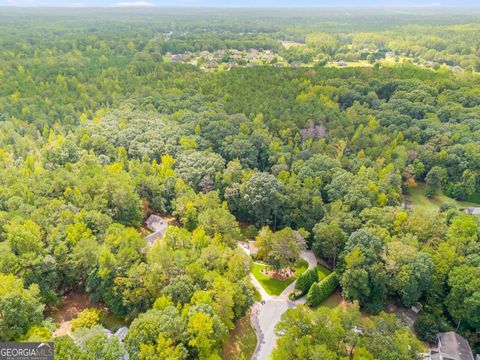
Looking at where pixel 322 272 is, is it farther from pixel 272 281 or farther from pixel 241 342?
pixel 241 342

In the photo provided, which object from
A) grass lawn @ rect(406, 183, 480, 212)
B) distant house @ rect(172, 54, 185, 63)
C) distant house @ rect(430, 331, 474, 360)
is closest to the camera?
distant house @ rect(430, 331, 474, 360)

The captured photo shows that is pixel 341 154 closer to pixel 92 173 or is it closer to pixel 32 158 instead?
pixel 92 173

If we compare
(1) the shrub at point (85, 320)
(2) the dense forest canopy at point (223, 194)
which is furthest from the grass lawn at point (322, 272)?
(1) the shrub at point (85, 320)

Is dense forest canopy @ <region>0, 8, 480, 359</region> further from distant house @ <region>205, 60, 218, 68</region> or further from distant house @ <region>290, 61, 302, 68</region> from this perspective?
distant house @ <region>290, 61, 302, 68</region>

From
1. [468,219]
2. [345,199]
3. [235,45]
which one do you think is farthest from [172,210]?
[235,45]

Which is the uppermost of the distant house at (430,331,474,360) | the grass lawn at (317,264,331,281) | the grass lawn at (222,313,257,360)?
the distant house at (430,331,474,360)

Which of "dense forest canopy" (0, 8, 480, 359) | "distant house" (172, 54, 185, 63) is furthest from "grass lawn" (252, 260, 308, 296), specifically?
"distant house" (172, 54, 185, 63)
